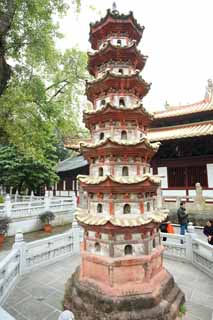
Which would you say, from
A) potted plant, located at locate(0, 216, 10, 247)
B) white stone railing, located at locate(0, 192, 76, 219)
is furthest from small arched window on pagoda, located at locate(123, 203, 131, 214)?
white stone railing, located at locate(0, 192, 76, 219)

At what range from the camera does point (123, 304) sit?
367cm

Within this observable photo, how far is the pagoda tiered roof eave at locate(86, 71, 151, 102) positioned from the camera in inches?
169

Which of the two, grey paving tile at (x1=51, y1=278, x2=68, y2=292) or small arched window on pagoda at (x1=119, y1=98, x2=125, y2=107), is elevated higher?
small arched window on pagoda at (x1=119, y1=98, x2=125, y2=107)

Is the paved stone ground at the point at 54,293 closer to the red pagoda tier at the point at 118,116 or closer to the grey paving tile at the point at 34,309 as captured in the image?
the grey paving tile at the point at 34,309

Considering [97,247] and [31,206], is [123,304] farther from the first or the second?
[31,206]

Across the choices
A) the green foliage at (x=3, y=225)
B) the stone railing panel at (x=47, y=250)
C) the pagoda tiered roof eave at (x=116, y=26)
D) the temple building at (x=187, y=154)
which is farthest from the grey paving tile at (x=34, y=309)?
the temple building at (x=187, y=154)

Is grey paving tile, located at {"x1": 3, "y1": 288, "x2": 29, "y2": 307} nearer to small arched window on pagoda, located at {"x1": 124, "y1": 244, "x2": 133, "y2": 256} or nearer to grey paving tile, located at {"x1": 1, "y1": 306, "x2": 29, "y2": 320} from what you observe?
grey paving tile, located at {"x1": 1, "y1": 306, "x2": 29, "y2": 320}

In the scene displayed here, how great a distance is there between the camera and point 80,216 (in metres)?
4.36

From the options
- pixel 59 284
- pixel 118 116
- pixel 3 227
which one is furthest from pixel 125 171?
pixel 3 227

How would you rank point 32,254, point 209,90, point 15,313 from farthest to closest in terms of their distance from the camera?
point 209,90
point 32,254
point 15,313

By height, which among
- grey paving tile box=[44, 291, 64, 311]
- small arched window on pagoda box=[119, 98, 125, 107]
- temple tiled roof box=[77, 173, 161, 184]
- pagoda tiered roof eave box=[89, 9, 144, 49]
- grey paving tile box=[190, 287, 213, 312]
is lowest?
grey paving tile box=[44, 291, 64, 311]

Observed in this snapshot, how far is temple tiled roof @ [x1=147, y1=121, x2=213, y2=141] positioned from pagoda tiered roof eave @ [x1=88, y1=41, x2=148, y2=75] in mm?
6476

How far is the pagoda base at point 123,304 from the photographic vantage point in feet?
11.9

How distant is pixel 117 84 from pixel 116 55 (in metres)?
0.67
